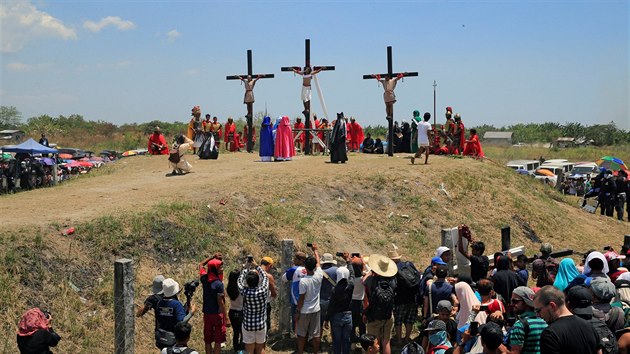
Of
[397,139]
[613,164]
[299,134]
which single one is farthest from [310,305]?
→ [613,164]

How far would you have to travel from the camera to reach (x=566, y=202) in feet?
77.0

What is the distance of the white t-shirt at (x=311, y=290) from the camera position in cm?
952

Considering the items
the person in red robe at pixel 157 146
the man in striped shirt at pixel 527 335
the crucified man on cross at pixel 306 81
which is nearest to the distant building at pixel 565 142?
the crucified man on cross at pixel 306 81

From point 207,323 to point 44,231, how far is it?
4.16 metres

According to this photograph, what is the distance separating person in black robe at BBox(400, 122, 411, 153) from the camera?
2502 centimetres

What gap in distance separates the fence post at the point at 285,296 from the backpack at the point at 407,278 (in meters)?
1.88

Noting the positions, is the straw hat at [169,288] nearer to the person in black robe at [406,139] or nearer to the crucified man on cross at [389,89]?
the crucified man on cross at [389,89]

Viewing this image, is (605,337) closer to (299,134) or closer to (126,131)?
(299,134)

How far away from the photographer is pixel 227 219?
47.4 ft

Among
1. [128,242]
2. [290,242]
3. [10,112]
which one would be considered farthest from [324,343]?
[10,112]

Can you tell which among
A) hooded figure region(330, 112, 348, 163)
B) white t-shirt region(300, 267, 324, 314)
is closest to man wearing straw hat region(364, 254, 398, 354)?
white t-shirt region(300, 267, 324, 314)

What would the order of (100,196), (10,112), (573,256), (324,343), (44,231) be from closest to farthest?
(324,343) → (44,231) → (100,196) → (573,256) → (10,112)

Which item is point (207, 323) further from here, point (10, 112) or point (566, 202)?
point (10, 112)

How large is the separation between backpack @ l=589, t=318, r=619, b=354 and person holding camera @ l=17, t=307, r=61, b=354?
18.4 ft
